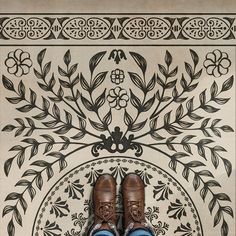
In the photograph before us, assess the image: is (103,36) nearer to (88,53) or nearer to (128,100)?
(88,53)

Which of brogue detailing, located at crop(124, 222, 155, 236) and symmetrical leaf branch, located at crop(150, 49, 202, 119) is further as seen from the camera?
symmetrical leaf branch, located at crop(150, 49, 202, 119)

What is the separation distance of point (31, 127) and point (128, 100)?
30 centimetres

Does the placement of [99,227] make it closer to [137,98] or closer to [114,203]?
[114,203]

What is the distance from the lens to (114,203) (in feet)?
5.59

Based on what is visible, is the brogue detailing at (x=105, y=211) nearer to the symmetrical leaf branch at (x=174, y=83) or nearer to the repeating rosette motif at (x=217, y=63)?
the symmetrical leaf branch at (x=174, y=83)

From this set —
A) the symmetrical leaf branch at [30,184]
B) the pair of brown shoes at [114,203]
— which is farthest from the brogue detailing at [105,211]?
the symmetrical leaf branch at [30,184]

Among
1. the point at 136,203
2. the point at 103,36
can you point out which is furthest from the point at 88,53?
the point at 136,203

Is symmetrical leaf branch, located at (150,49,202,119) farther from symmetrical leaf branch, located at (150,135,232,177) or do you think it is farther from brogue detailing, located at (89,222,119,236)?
brogue detailing, located at (89,222,119,236)

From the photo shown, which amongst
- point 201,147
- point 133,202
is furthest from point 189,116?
point 133,202

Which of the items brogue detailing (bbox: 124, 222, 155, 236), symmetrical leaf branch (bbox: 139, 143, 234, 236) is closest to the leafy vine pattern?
symmetrical leaf branch (bbox: 139, 143, 234, 236)

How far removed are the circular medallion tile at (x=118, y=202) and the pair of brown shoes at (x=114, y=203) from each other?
0.09 feet

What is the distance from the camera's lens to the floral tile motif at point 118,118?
1.72 metres

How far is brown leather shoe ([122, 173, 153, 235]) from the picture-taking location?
166 centimetres

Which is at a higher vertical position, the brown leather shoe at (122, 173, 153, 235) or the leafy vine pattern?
the leafy vine pattern
